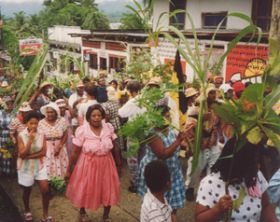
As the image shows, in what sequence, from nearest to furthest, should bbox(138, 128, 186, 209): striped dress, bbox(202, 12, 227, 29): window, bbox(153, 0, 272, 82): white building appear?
bbox(138, 128, 186, 209): striped dress, bbox(153, 0, 272, 82): white building, bbox(202, 12, 227, 29): window

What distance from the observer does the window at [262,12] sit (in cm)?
1455

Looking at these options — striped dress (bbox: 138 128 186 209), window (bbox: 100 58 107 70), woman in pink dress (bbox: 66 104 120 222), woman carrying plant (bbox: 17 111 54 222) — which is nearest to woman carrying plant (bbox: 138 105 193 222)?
striped dress (bbox: 138 128 186 209)

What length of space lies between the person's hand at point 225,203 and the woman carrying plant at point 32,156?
2559 mm

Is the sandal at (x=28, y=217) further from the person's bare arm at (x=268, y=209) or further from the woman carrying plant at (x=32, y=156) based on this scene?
the person's bare arm at (x=268, y=209)

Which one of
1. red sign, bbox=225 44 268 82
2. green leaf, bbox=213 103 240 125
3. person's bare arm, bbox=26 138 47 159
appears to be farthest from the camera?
red sign, bbox=225 44 268 82

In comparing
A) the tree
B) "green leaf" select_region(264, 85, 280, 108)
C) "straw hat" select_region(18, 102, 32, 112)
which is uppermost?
the tree

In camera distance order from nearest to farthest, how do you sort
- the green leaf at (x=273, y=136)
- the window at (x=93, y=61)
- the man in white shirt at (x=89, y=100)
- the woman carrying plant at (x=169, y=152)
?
1. the green leaf at (x=273, y=136)
2. the woman carrying plant at (x=169, y=152)
3. the man in white shirt at (x=89, y=100)
4. the window at (x=93, y=61)

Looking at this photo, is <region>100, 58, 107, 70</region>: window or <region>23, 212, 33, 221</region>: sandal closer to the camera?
<region>23, 212, 33, 221</region>: sandal

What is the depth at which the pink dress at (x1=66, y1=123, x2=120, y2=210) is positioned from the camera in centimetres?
440

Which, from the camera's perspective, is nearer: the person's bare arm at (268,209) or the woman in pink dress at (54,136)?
the person's bare arm at (268,209)

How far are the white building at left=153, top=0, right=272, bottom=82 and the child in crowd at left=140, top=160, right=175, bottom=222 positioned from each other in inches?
233

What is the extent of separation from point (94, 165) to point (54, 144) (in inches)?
35.8

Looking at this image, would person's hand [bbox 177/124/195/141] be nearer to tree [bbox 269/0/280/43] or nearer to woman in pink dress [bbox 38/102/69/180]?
tree [bbox 269/0/280/43]

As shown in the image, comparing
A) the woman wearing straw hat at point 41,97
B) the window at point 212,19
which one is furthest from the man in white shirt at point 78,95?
the window at point 212,19
